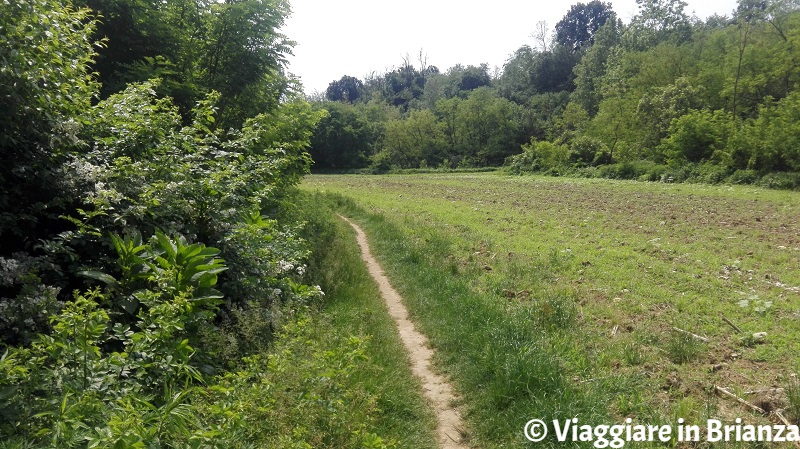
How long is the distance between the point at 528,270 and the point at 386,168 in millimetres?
63896

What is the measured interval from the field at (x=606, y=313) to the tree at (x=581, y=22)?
103420mm

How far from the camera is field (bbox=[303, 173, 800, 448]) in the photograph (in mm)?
5293

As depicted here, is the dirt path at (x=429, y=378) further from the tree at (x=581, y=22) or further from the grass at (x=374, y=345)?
the tree at (x=581, y=22)

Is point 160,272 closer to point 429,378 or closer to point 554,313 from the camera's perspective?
point 429,378

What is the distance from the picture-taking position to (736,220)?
16.1 meters

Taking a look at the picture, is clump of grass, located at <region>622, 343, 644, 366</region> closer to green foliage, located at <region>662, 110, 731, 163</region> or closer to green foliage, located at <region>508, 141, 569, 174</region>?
green foliage, located at <region>662, 110, 731, 163</region>

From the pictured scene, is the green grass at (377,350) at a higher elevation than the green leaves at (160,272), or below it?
below

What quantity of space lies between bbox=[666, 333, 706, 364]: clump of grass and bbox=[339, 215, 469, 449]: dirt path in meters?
2.91

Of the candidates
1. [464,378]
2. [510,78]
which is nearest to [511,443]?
[464,378]

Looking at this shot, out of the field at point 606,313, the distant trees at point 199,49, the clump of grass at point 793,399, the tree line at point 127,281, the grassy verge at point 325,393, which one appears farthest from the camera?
the distant trees at point 199,49

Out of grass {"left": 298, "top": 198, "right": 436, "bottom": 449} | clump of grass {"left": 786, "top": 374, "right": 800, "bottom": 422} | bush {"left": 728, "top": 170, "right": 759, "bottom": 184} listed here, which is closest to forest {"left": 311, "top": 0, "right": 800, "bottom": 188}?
bush {"left": 728, "top": 170, "right": 759, "bottom": 184}

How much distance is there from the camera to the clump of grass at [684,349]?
6.12 m

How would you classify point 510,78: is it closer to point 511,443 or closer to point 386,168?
point 386,168

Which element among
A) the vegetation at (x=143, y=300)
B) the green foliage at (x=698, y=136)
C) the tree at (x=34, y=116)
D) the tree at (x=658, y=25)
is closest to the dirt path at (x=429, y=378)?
the vegetation at (x=143, y=300)
